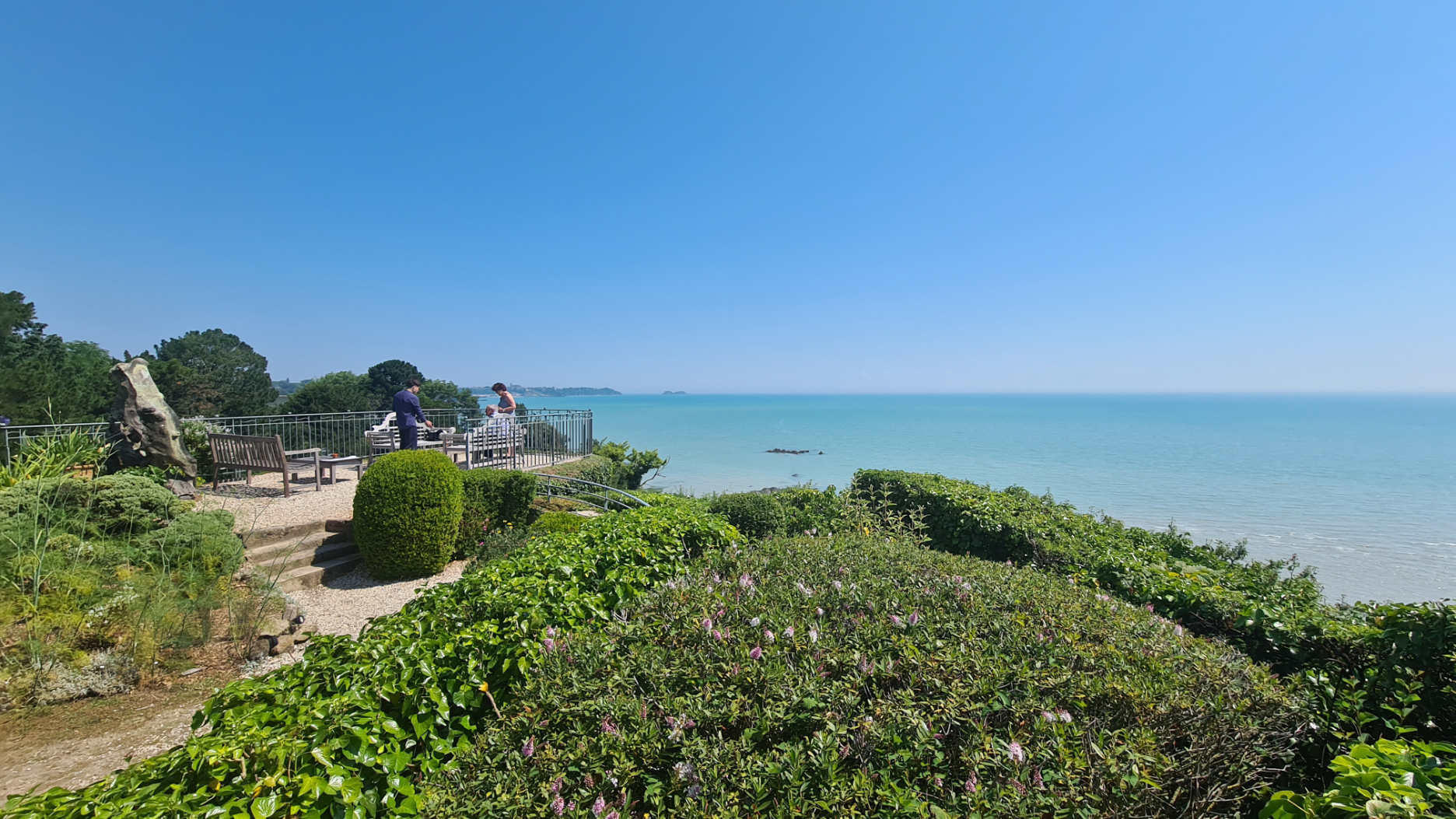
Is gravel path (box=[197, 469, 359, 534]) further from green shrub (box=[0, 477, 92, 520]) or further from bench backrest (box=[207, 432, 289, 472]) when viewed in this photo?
green shrub (box=[0, 477, 92, 520])

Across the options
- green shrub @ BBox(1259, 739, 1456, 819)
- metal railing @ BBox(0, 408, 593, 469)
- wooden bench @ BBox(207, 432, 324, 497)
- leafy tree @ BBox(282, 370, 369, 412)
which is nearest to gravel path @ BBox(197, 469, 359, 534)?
wooden bench @ BBox(207, 432, 324, 497)

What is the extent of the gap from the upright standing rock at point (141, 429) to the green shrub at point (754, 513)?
9.10 meters

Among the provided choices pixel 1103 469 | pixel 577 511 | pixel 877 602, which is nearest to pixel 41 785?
pixel 877 602

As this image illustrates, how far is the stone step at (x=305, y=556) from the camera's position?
23.3 feet

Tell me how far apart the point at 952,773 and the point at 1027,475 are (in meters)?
27.1

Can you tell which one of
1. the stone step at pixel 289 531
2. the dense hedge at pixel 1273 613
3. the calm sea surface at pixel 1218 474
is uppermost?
the dense hedge at pixel 1273 613

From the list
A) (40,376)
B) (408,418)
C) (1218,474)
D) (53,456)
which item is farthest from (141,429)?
(1218,474)

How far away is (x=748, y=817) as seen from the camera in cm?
163

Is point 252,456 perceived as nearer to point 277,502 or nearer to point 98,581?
point 277,502

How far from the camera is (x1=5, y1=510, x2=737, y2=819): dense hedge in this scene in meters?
1.66

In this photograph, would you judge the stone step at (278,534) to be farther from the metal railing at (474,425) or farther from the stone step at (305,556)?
the metal railing at (474,425)

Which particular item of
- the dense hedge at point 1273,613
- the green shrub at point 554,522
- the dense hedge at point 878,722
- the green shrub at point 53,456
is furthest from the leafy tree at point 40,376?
the dense hedge at point 1273,613

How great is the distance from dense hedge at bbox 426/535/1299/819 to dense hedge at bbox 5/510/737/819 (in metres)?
0.28

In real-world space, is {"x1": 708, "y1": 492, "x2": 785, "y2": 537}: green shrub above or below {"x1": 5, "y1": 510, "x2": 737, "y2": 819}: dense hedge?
below
